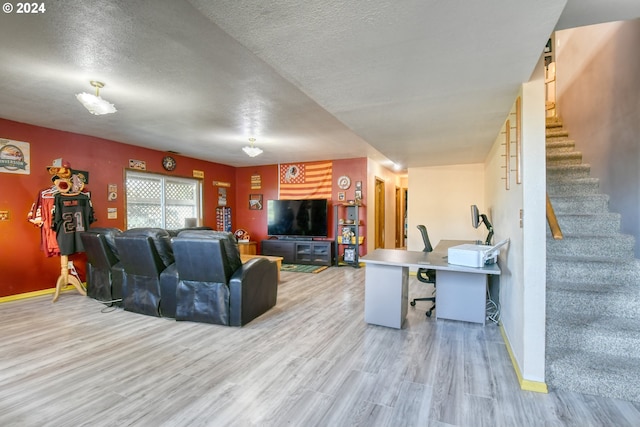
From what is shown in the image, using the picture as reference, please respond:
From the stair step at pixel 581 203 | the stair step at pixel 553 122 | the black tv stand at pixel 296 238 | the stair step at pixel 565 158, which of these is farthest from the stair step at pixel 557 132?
the black tv stand at pixel 296 238

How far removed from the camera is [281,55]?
5.66 feet

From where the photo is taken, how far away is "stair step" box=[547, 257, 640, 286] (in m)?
2.43

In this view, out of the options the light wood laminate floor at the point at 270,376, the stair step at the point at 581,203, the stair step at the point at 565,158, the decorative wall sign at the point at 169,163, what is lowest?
the light wood laminate floor at the point at 270,376

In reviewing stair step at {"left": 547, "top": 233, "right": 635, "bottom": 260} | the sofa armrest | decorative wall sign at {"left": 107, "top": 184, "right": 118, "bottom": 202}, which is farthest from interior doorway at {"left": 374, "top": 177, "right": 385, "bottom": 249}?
decorative wall sign at {"left": 107, "top": 184, "right": 118, "bottom": 202}

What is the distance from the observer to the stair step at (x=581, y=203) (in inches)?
118

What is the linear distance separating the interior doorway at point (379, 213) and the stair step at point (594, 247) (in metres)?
4.83

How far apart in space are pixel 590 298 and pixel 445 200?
3.45 m

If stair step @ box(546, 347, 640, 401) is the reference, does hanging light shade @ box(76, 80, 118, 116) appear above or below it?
above

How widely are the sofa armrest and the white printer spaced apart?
81.1 inches

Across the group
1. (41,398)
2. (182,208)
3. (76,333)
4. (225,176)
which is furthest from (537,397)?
(225,176)

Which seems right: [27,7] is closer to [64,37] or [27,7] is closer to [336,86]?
[64,37]

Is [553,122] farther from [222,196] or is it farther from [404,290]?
[222,196]

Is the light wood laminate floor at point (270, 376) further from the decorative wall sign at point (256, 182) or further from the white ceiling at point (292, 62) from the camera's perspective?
the decorative wall sign at point (256, 182)

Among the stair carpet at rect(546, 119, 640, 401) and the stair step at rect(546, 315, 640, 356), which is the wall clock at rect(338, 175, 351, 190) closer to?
the stair carpet at rect(546, 119, 640, 401)
